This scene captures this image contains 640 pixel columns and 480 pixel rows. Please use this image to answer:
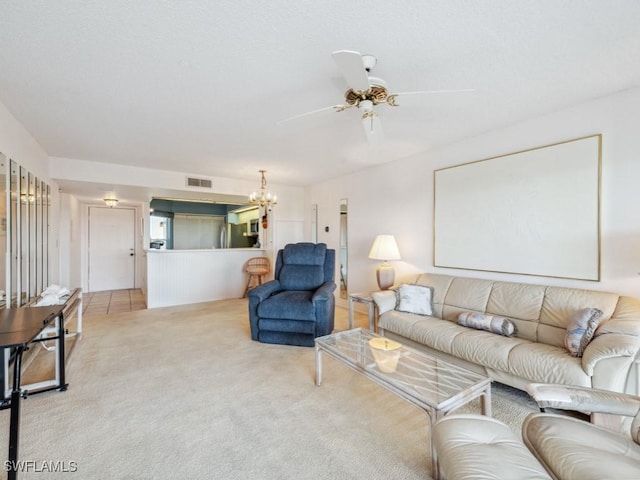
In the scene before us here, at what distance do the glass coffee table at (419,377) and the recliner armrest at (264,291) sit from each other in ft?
4.06

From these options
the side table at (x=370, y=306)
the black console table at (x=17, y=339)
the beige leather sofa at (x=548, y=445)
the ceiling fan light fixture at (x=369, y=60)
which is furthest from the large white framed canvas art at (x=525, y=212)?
the black console table at (x=17, y=339)

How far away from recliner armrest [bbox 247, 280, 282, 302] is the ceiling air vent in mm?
2430

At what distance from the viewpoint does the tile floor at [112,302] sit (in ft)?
16.3

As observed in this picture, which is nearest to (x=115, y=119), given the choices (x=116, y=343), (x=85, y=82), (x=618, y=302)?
(x=85, y=82)

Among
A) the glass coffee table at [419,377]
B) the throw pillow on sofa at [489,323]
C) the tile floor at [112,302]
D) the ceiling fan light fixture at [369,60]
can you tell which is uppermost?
the ceiling fan light fixture at [369,60]

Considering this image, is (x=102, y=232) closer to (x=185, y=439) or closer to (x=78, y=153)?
(x=78, y=153)

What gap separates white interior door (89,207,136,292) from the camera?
21.9 ft

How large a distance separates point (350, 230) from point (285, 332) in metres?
2.26

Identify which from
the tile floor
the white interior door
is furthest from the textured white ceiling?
the white interior door

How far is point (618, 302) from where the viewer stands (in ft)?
7.12

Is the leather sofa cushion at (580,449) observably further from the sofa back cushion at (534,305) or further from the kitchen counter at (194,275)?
the kitchen counter at (194,275)

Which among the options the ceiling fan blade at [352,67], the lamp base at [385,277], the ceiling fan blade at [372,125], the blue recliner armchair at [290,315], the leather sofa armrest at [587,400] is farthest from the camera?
the lamp base at [385,277]

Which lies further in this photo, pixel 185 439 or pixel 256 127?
pixel 256 127

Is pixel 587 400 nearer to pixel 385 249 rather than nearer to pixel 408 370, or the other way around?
pixel 408 370
